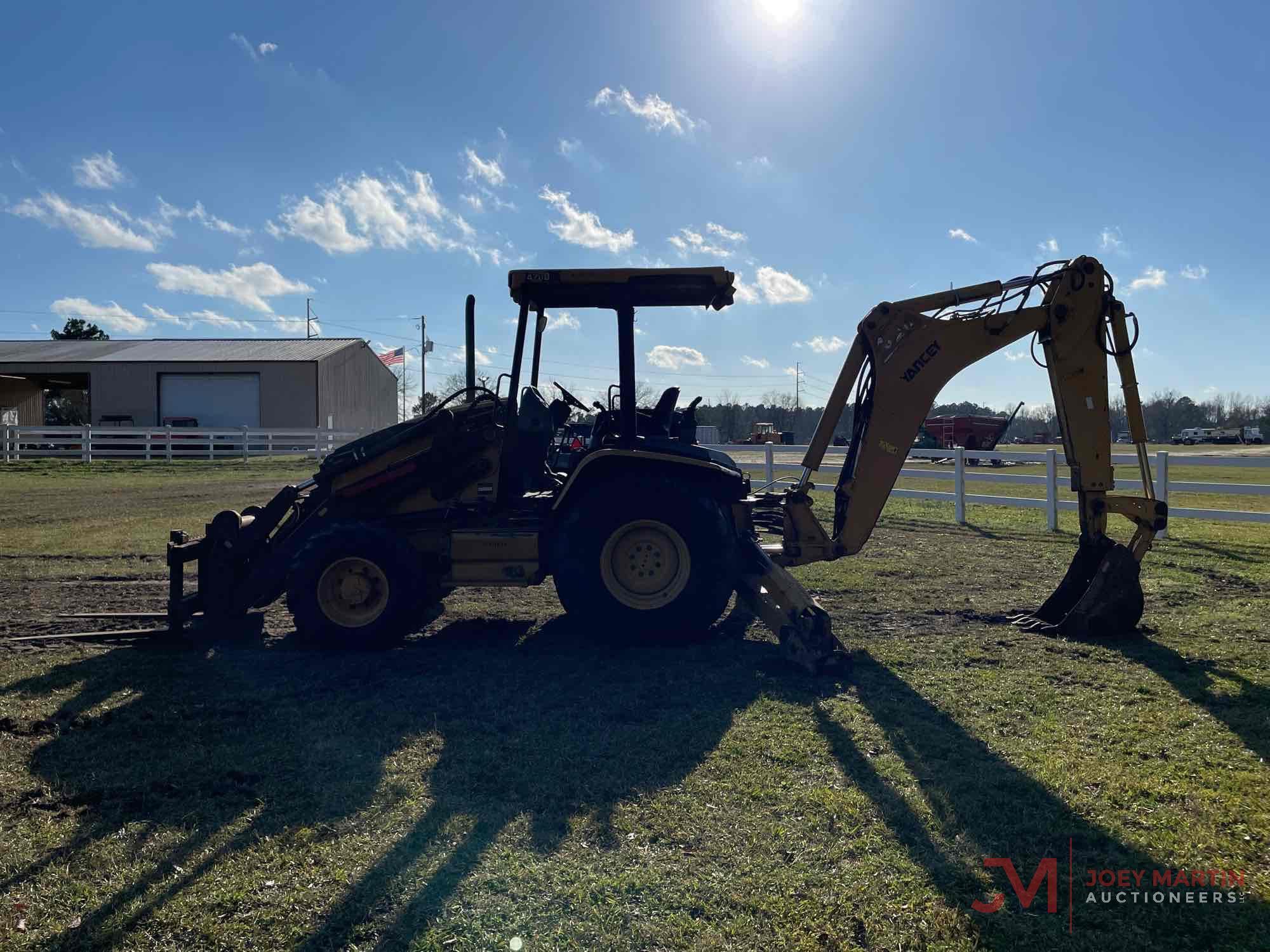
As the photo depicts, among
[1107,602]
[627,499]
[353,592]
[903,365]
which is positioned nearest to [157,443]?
[353,592]

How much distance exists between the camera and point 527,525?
21.0ft

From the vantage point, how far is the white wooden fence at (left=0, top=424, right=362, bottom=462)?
89.4 ft

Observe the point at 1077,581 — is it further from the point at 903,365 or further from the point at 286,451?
the point at 286,451

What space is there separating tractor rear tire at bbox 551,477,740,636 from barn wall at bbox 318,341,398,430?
33.2 metres

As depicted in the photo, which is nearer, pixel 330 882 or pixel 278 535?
pixel 330 882

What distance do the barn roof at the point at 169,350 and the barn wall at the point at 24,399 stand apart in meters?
1.26

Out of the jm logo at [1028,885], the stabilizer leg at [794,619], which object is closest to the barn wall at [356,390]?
the stabilizer leg at [794,619]

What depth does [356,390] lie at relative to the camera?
144 ft

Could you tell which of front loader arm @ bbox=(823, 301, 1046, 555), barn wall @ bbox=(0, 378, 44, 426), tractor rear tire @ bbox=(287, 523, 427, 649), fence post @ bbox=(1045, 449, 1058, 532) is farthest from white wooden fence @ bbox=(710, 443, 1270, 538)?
barn wall @ bbox=(0, 378, 44, 426)

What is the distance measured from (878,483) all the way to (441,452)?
3.28 meters

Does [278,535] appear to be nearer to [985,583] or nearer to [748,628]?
[748,628]

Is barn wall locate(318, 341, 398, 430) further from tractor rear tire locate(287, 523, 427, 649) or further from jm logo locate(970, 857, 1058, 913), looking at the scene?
jm logo locate(970, 857, 1058, 913)

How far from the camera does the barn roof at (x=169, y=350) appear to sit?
123 feet

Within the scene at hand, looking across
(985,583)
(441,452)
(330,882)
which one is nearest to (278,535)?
(441,452)
